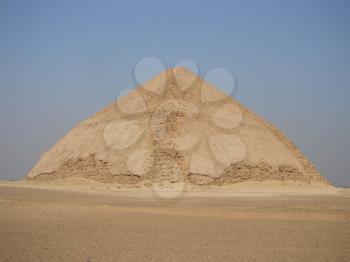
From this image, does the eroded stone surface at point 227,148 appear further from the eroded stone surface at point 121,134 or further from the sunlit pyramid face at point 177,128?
the eroded stone surface at point 121,134

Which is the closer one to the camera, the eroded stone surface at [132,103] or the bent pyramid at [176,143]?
the bent pyramid at [176,143]

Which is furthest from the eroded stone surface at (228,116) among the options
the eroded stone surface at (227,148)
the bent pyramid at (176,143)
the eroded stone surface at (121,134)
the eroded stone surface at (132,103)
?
the eroded stone surface at (121,134)

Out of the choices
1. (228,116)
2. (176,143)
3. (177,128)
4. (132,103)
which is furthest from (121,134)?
(228,116)

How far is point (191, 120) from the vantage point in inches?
1634

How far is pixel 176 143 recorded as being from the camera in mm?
39188

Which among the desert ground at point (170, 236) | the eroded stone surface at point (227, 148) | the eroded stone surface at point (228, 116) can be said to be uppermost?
the eroded stone surface at point (228, 116)

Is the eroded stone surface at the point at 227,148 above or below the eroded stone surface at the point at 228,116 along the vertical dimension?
below

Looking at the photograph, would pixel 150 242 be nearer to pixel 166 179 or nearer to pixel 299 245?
pixel 299 245

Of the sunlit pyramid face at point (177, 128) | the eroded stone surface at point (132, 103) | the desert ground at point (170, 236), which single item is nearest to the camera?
the desert ground at point (170, 236)

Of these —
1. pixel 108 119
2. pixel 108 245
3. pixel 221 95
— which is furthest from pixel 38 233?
pixel 221 95

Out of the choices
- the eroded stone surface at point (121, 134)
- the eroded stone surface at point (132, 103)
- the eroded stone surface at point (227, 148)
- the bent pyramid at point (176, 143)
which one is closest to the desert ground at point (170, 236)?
the bent pyramid at point (176, 143)

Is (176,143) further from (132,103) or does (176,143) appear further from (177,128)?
(132,103)

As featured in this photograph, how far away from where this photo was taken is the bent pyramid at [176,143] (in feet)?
124

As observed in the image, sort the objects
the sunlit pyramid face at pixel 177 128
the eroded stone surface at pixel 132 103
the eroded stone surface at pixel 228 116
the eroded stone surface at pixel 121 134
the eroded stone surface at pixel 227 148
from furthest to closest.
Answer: the eroded stone surface at pixel 132 103 → the eroded stone surface at pixel 228 116 → the eroded stone surface at pixel 121 134 → the eroded stone surface at pixel 227 148 → the sunlit pyramid face at pixel 177 128
